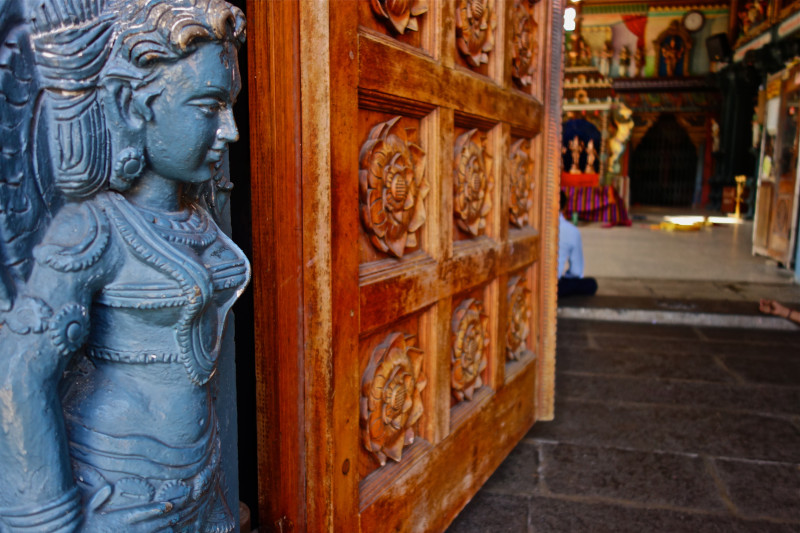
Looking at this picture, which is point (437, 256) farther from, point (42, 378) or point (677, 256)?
point (677, 256)

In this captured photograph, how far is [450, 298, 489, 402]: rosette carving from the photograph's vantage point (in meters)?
1.57

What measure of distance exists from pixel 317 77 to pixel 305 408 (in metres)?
0.56

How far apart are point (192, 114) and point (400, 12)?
62 centimetres

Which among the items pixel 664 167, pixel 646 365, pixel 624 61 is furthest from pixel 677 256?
pixel 664 167

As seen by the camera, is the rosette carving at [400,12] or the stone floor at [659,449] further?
the stone floor at [659,449]

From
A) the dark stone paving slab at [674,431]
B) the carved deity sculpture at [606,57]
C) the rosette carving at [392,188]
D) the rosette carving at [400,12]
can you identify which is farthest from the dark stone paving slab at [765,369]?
the carved deity sculpture at [606,57]

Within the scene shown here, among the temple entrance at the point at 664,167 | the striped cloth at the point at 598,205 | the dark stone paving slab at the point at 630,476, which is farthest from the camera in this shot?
the temple entrance at the point at 664,167

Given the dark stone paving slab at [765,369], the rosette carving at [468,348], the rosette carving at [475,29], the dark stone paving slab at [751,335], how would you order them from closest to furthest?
the rosette carving at [475,29], the rosette carving at [468,348], the dark stone paving slab at [765,369], the dark stone paving slab at [751,335]

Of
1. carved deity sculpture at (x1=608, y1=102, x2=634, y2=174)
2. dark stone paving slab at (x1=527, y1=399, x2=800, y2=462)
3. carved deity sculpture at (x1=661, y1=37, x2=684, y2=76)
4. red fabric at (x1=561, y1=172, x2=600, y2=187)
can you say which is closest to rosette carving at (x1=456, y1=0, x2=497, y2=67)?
dark stone paving slab at (x1=527, y1=399, x2=800, y2=462)

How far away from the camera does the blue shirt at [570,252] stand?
4.27m

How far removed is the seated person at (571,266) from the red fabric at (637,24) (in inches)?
504

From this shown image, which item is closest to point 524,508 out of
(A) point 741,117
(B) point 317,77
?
(B) point 317,77

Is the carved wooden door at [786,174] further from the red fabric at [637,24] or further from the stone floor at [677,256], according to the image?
the red fabric at [637,24]

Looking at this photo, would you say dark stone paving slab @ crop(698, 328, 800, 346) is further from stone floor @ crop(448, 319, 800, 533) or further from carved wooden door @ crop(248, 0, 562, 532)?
carved wooden door @ crop(248, 0, 562, 532)
